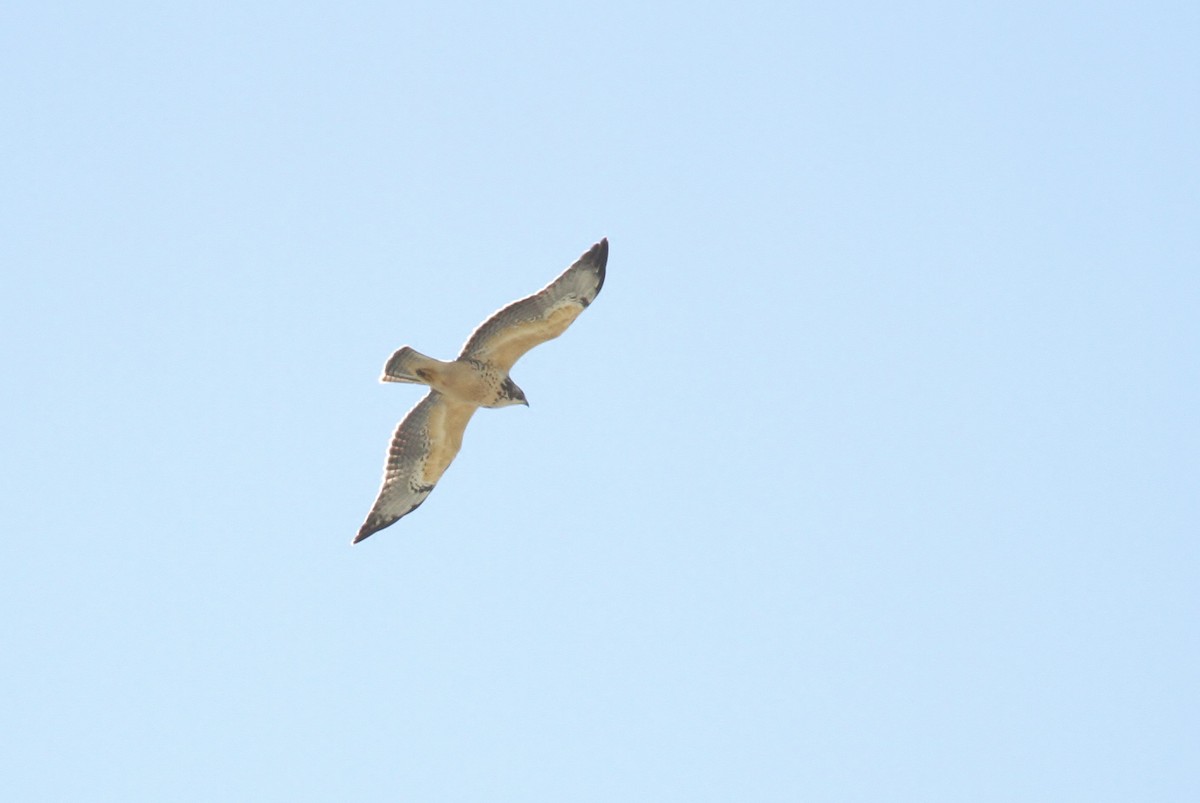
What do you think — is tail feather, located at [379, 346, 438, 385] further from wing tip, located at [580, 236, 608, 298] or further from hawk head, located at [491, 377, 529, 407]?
wing tip, located at [580, 236, 608, 298]

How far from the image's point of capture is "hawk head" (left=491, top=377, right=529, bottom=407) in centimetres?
1481

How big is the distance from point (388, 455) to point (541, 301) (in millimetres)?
2506

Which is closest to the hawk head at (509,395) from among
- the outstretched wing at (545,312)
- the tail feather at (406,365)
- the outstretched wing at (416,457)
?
the outstretched wing at (545,312)

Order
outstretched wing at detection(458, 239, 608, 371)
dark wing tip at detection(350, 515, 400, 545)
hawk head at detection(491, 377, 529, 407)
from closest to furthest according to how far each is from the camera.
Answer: outstretched wing at detection(458, 239, 608, 371) < hawk head at detection(491, 377, 529, 407) < dark wing tip at detection(350, 515, 400, 545)

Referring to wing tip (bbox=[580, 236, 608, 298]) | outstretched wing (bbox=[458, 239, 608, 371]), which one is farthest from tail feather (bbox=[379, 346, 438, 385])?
wing tip (bbox=[580, 236, 608, 298])

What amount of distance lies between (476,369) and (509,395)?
40 cm

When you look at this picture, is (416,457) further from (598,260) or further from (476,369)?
(598,260)

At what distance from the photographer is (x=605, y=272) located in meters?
14.4

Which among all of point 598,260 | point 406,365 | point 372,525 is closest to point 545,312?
point 598,260

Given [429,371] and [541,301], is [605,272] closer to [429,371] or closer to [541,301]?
[541,301]

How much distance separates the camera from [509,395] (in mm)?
14836

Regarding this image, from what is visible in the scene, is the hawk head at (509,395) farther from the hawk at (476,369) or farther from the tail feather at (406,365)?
the tail feather at (406,365)

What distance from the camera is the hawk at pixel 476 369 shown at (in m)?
14.4

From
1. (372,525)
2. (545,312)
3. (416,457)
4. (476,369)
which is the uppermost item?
(545,312)
